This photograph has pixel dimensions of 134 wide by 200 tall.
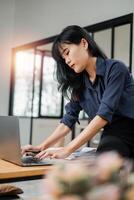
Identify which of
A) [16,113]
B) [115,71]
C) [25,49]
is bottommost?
[16,113]

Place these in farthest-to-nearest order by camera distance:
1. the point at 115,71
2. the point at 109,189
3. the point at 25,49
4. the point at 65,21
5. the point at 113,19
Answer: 1. the point at 25,49
2. the point at 65,21
3. the point at 113,19
4. the point at 115,71
5. the point at 109,189

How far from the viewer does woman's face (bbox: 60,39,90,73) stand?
1.51m

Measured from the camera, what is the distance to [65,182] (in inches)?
12.5

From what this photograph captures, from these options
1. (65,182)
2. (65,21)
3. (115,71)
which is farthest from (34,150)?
(65,21)

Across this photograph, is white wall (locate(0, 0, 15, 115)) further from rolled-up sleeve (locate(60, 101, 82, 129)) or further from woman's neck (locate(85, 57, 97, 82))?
woman's neck (locate(85, 57, 97, 82))

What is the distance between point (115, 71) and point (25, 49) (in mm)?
4217

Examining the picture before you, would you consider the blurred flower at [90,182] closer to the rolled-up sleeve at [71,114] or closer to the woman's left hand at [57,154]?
the woman's left hand at [57,154]

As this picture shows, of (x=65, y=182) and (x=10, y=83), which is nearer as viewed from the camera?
(x=65, y=182)

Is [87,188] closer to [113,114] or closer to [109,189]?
[109,189]

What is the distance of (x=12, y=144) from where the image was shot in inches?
57.2

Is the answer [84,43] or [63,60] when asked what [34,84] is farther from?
[84,43]

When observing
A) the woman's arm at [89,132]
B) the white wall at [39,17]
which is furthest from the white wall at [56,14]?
the woman's arm at [89,132]

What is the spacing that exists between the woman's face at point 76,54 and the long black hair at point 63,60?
19 mm

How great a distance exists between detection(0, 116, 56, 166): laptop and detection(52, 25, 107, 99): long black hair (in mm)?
379
